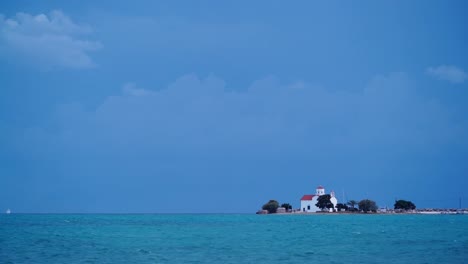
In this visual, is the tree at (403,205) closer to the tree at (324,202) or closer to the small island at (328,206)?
the small island at (328,206)

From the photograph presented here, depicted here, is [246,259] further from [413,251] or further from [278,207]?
[278,207]

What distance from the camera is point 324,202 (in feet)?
500

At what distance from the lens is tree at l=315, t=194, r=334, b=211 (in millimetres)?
151750

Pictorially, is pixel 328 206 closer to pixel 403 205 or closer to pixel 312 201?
pixel 312 201

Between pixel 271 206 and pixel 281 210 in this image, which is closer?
pixel 281 210

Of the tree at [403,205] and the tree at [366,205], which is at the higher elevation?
the tree at [403,205]

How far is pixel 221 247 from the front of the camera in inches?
1708

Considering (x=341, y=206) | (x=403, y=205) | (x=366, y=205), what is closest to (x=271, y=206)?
(x=341, y=206)

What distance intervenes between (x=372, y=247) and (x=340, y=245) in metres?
2.82

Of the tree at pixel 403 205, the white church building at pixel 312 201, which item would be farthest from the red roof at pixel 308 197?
the tree at pixel 403 205

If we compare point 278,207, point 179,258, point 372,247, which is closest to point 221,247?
point 179,258

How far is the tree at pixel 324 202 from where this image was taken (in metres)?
152

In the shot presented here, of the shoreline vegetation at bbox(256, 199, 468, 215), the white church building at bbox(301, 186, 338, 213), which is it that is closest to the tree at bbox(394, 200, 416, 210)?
the shoreline vegetation at bbox(256, 199, 468, 215)

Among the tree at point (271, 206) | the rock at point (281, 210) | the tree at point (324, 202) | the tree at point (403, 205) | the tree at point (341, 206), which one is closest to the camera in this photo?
the tree at point (324, 202)
